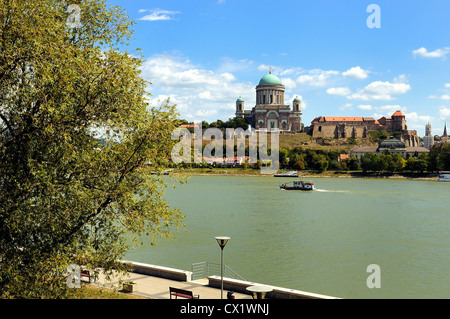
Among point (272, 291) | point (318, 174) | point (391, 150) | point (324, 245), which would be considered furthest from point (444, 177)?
point (272, 291)

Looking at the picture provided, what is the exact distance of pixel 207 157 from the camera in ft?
394

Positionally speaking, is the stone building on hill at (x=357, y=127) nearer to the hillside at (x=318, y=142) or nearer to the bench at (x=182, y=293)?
the hillside at (x=318, y=142)

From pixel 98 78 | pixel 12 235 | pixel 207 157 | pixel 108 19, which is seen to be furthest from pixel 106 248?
pixel 207 157

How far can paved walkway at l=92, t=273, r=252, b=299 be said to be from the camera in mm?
13992

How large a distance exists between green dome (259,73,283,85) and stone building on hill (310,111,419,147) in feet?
75.2

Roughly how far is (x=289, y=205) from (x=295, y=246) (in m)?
23.1

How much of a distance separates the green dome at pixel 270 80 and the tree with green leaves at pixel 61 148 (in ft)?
565

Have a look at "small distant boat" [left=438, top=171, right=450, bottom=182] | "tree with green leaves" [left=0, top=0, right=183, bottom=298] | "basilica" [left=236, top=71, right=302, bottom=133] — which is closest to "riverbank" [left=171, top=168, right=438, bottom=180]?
"small distant boat" [left=438, top=171, right=450, bottom=182]

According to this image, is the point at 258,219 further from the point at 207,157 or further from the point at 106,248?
the point at 207,157

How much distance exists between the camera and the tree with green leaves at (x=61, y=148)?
32.6 feet

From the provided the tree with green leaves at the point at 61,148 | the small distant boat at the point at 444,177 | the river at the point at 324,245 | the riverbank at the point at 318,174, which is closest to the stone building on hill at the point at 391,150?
the riverbank at the point at 318,174

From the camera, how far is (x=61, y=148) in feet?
33.7

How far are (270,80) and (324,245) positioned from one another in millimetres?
156574

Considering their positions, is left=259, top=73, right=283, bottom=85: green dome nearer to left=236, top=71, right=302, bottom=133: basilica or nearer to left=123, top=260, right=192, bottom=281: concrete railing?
left=236, top=71, right=302, bottom=133: basilica
